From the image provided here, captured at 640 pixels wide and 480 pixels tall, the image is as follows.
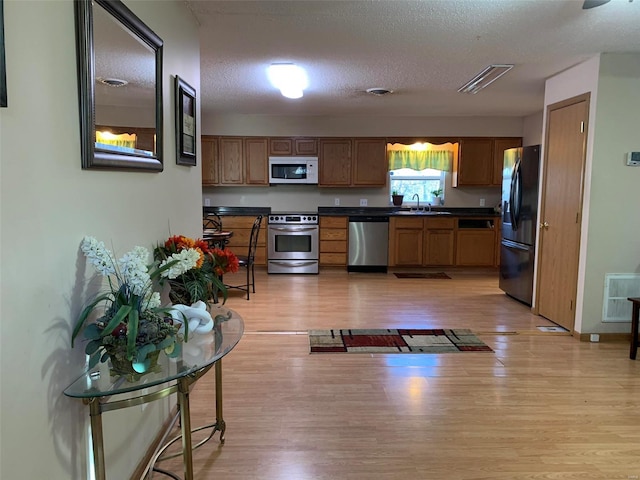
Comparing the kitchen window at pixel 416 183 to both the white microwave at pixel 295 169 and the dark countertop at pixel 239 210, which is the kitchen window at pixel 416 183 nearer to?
the white microwave at pixel 295 169

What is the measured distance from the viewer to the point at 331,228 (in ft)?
22.4

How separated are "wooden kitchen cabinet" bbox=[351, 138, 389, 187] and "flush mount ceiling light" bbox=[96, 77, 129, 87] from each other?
18.0 ft

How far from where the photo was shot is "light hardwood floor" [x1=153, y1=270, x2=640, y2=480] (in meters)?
2.10

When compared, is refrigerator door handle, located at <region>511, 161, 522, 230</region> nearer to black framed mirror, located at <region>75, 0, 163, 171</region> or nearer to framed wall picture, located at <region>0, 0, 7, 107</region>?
black framed mirror, located at <region>75, 0, 163, 171</region>

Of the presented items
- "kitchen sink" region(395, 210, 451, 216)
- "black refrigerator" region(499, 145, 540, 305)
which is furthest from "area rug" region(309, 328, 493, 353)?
"kitchen sink" region(395, 210, 451, 216)

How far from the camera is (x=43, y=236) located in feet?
4.07

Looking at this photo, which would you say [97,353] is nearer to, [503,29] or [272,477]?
[272,477]

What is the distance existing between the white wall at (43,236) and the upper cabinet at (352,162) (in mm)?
5463

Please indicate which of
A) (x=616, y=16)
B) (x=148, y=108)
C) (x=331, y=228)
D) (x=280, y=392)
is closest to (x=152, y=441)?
(x=280, y=392)

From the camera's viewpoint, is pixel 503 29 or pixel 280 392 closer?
pixel 280 392

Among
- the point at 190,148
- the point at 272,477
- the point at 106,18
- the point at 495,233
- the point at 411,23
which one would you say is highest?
the point at 411,23

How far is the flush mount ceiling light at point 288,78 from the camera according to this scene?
4.15 metres

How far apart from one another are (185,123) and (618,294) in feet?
12.4

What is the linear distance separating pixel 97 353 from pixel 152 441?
3.39 feet
